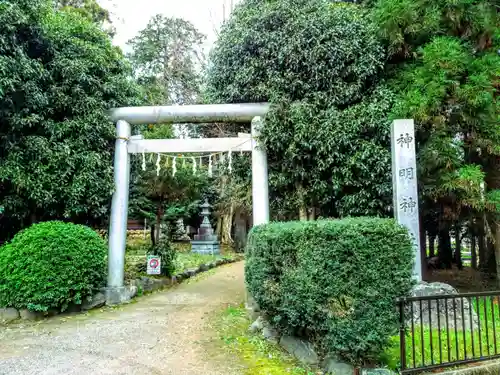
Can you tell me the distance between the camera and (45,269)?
562 centimetres

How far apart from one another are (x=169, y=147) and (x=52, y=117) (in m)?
2.23

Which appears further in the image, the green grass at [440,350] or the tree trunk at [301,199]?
the tree trunk at [301,199]

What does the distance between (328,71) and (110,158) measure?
14.6 ft

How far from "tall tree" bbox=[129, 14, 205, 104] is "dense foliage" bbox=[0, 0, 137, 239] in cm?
1139

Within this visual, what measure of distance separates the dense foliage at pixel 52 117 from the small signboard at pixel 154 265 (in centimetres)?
170

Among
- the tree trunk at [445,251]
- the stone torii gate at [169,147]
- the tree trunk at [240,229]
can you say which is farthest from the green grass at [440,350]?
the tree trunk at [240,229]

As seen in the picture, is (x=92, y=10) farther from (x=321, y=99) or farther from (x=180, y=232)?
(x=321, y=99)

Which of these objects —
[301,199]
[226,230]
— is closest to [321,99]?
[301,199]

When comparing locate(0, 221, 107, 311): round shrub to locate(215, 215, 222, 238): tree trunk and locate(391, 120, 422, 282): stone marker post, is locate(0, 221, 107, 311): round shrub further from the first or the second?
locate(215, 215, 222, 238): tree trunk

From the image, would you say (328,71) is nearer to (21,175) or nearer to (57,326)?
(21,175)

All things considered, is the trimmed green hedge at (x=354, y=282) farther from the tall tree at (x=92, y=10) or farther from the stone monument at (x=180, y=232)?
the stone monument at (x=180, y=232)

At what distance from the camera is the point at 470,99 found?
5.85 meters

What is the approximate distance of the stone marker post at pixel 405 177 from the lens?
215 inches

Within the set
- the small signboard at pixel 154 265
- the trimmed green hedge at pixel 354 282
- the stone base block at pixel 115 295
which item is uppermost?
the trimmed green hedge at pixel 354 282
